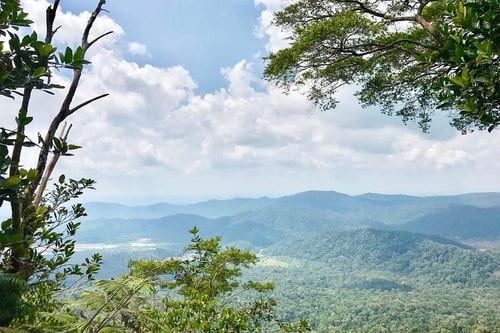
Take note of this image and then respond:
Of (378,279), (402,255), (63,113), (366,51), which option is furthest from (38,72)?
(402,255)

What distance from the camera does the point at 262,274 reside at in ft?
398

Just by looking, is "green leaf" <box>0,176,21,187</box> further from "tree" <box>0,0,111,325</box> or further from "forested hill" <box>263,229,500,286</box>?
"forested hill" <box>263,229,500,286</box>

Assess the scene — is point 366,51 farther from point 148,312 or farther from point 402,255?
point 402,255

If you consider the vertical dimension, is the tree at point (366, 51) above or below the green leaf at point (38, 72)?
above

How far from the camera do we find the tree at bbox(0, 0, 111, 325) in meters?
1.26

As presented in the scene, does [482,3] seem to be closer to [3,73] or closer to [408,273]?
[3,73]

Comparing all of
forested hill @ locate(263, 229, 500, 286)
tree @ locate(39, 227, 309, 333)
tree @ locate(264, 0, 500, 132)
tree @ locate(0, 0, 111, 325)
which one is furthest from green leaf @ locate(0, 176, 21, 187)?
forested hill @ locate(263, 229, 500, 286)

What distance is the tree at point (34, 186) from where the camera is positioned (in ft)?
4.15

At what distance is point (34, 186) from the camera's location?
5.91 feet

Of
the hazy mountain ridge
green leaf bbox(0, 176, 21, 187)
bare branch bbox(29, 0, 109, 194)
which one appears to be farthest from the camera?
the hazy mountain ridge

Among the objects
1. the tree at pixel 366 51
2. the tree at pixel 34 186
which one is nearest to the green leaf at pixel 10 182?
the tree at pixel 34 186

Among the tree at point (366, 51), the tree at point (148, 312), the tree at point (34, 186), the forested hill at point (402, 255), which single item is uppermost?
the tree at point (366, 51)

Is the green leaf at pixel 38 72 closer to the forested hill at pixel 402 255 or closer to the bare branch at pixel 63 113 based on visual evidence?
the bare branch at pixel 63 113

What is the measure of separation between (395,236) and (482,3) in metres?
180
